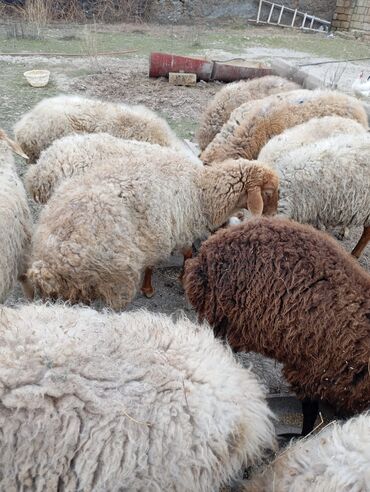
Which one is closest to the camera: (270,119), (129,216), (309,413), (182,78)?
(309,413)

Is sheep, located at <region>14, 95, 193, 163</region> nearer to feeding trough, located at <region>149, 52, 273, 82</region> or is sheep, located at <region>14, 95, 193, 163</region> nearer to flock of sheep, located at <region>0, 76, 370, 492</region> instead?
flock of sheep, located at <region>0, 76, 370, 492</region>

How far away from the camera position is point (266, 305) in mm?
2547

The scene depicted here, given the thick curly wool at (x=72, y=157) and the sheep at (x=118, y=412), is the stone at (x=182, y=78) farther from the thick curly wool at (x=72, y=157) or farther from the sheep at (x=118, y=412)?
the sheep at (x=118, y=412)

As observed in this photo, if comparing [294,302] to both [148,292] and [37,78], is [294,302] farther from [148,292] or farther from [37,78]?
[37,78]

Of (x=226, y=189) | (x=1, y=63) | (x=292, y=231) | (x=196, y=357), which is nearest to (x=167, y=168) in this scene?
(x=226, y=189)

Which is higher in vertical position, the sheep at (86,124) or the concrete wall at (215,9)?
the sheep at (86,124)

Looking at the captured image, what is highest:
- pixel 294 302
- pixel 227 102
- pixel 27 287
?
pixel 294 302

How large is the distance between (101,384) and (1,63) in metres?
9.88

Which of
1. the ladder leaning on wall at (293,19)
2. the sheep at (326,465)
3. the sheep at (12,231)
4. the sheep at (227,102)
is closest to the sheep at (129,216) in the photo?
the sheep at (12,231)

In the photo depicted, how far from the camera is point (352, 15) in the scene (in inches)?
648

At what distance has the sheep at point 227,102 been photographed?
6.08 metres

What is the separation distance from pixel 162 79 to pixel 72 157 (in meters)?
6.20

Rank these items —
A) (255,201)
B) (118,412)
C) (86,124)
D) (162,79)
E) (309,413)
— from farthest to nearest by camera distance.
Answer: (162,79), (86,124), (255,201), (309,413), (118,412)

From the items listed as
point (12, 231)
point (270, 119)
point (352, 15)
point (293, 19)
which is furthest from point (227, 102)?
point (352, 15)
